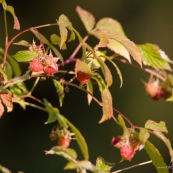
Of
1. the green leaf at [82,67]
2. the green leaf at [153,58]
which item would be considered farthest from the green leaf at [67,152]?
the green leaf at [153,58]

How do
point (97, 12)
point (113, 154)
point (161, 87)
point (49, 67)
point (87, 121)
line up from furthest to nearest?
point (97, 12), point (87, 121), point (113, 154), point (161, 87), point (49, 67)

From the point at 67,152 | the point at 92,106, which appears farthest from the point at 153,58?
the point at 92,106

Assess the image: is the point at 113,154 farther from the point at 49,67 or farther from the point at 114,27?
the point at 49,67

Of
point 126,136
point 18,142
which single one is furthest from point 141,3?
point 126,136

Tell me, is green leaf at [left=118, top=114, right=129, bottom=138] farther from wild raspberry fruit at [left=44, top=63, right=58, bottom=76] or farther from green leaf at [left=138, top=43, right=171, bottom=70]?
green leaf at [left=138, top=43, right=171, bottom=70]

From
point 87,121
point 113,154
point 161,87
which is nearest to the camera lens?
point 161,87

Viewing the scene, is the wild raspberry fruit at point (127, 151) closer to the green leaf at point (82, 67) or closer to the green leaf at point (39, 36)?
the green leaf at point (82, 67)

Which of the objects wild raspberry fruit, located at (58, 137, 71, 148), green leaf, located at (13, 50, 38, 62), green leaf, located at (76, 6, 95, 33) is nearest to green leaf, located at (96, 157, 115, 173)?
wild raspberry fruit, located at (58, 137, 71, 148)

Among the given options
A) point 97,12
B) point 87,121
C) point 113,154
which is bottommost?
point 113,154
